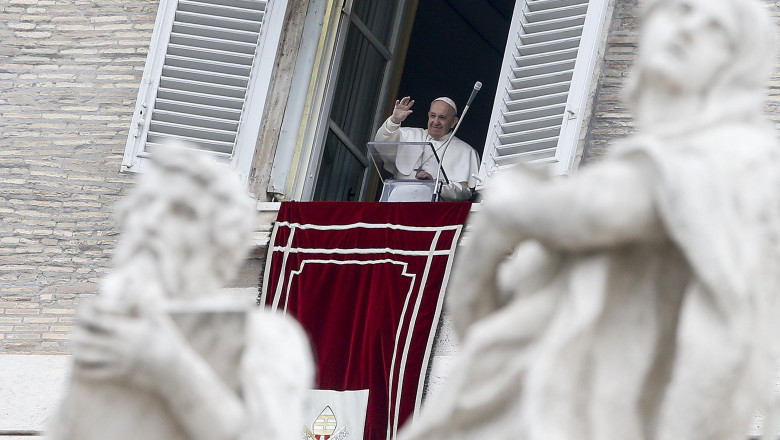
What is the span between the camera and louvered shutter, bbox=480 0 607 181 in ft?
34.1

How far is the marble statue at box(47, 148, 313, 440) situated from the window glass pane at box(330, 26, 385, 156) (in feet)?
25.1

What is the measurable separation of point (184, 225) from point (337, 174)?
8.02 metres

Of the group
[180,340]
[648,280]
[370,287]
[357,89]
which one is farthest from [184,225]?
[357,89]

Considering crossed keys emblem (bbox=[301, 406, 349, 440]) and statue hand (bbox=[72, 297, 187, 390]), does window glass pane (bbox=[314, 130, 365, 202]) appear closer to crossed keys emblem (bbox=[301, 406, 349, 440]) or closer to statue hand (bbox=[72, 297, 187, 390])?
crossed keys emblem (bbox=[301, 406, 349, 440])

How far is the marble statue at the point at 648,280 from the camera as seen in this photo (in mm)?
4324

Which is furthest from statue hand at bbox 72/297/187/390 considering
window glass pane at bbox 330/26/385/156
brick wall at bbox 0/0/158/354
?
window glass pane at bbox 330/26/385/156

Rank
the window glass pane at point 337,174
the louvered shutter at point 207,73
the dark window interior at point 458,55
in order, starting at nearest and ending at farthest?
1. the louvered shutter at point 207,73
2. the window glass pane at point 337,174
3. the dark window interior at point 458,55

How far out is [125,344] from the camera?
418cm

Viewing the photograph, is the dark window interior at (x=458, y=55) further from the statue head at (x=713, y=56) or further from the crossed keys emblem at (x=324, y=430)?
the statue head at (x=713, y=56)

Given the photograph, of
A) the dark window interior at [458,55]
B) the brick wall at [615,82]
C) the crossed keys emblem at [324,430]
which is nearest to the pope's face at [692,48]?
the brick wall at [615,82]

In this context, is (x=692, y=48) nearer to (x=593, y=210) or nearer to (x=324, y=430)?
(x=593, y=210)

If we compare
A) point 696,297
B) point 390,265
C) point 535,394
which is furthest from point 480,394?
point 390,265

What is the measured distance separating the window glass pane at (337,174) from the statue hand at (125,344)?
306 inches

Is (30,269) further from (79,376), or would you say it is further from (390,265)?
(79,376)
